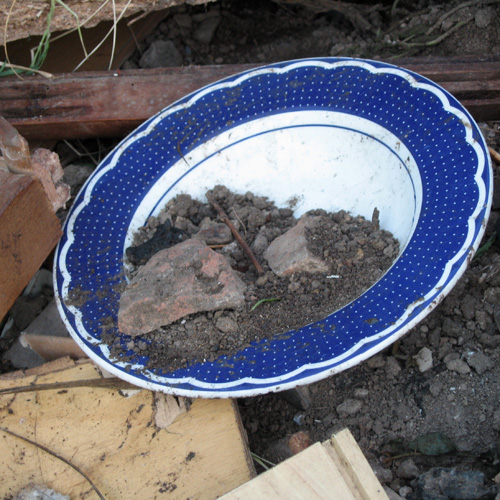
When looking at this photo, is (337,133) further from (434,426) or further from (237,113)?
(434,426)

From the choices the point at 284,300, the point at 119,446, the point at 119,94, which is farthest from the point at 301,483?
the point at 119,94

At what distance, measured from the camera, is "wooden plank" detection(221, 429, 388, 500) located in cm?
123

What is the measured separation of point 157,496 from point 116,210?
3.17 ft

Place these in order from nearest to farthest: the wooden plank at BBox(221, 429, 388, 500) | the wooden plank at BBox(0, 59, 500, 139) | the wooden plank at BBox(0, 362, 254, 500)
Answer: the wooden plank at BBox(221, 429, 388, 500) → the wooden plank at BBox(0, 362, 254, 500) → the wooden plank at BBox(0, 59, 500, 139)

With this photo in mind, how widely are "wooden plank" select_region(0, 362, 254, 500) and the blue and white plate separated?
0.68 feet

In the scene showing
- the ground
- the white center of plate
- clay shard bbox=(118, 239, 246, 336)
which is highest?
the white center of plate

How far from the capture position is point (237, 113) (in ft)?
6.88

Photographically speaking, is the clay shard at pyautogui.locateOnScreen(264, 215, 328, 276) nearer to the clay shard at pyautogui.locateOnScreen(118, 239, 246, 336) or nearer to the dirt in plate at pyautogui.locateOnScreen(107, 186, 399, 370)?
the dirt in plate at pyautogui.locateOnScreen(107, 186, 399, 370)

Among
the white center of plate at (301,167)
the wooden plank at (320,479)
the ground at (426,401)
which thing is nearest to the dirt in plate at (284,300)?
the white center of plate at (301,167)

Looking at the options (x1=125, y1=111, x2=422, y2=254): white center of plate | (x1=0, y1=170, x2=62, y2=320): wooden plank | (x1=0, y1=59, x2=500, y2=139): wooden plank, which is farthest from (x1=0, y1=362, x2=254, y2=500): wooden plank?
(x1=0, y1=59, x2=500, y2=139): wooden plank

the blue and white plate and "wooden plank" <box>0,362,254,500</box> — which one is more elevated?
the blue and white plate

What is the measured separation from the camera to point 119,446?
1717 mm

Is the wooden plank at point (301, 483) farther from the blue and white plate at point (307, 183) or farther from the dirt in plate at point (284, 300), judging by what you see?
the dirt in plate at point (284, 300)

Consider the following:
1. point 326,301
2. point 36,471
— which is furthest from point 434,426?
point 36,471
